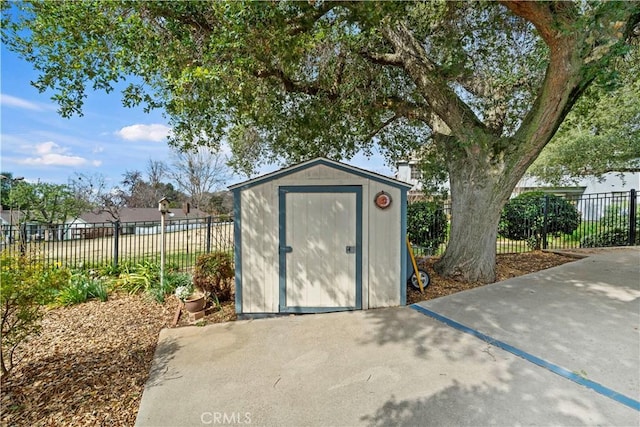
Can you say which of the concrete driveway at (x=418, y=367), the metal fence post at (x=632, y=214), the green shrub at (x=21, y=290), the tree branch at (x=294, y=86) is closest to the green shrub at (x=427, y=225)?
the concrete driveway at (x=418, y=367)

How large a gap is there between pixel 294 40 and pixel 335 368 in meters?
4.10

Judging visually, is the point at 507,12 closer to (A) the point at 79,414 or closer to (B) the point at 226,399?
(B) the point at 226,399

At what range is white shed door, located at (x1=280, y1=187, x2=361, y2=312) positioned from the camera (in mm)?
4188

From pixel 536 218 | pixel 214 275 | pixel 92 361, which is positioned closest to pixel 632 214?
pixel 536 218

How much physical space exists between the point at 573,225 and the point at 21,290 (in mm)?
12392

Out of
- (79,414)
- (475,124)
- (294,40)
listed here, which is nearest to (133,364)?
(79,414)

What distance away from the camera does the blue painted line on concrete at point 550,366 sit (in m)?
2.23

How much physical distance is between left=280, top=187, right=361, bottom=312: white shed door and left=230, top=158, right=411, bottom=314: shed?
14 mm

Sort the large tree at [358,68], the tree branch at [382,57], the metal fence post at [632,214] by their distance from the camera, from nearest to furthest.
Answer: the large tree at [358,68]
the tree branch at [382,57]
the metal fence post at [632,214]

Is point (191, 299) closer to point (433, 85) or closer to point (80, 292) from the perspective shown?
point (80, 292)

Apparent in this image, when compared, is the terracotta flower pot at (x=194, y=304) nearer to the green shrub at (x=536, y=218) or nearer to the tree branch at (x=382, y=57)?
the tree branch at (x=382, y=57)

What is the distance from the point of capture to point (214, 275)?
4.73 meters

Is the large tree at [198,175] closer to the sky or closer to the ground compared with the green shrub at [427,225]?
closer to the sky

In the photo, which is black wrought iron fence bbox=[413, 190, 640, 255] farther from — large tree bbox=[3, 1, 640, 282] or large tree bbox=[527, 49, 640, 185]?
large tree bbox=[3, 1, 640, 282]
